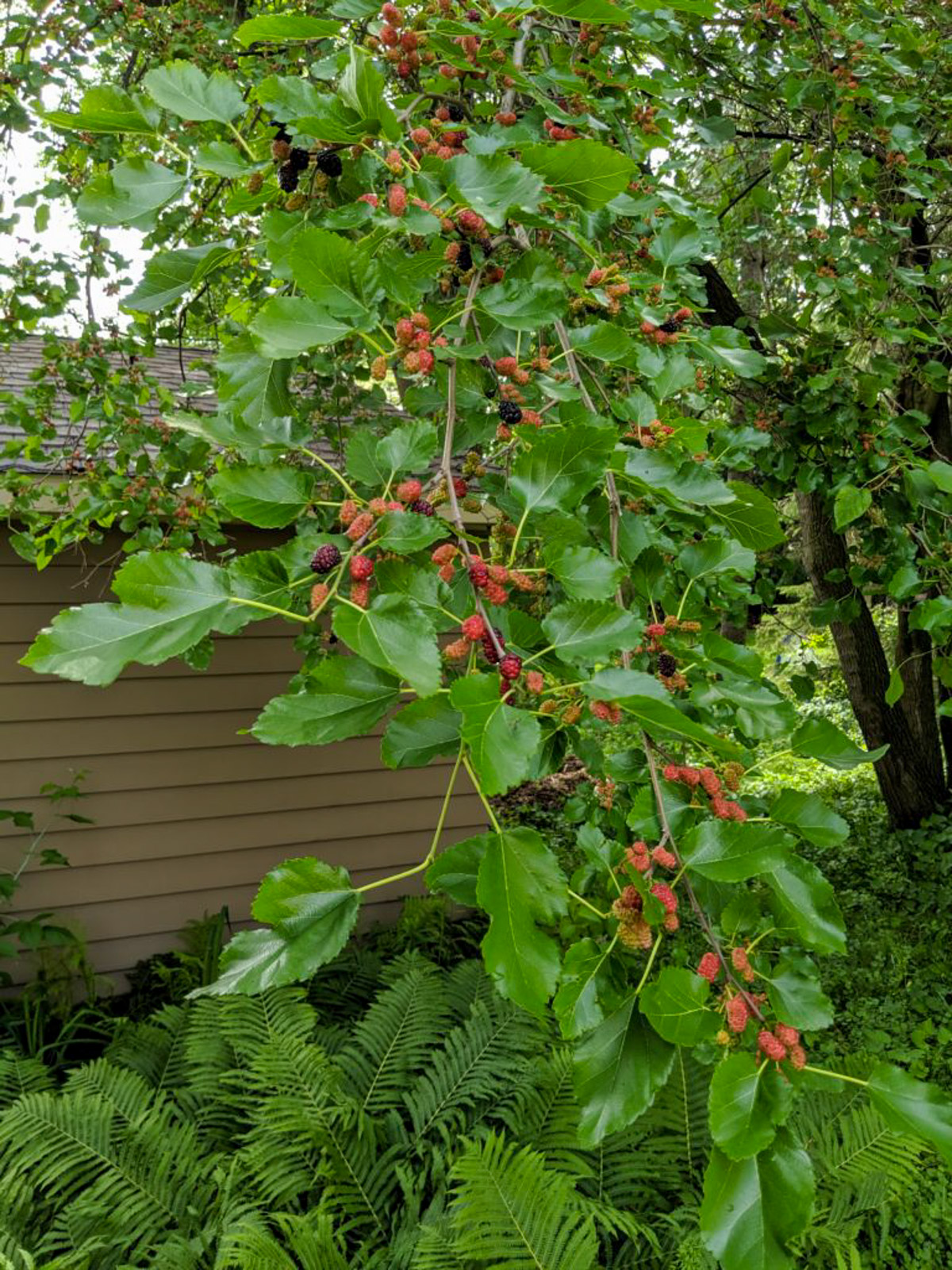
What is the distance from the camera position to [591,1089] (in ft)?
1.85

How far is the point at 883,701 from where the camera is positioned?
4332 mm

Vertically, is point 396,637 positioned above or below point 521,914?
above

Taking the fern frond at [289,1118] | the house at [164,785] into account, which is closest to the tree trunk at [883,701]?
the house at [164,785]

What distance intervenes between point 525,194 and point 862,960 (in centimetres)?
402

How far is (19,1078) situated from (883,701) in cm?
410

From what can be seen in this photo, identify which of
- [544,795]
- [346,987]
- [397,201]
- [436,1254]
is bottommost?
[544,795]

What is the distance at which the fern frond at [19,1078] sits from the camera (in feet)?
8.73

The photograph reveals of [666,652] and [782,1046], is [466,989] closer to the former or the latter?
[666,652]

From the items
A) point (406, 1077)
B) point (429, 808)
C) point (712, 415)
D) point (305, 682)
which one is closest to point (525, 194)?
point (305, 682)

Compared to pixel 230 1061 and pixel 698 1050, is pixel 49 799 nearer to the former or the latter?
pixel 230 1061

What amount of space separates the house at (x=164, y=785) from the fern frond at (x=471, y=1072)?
1.42 metres

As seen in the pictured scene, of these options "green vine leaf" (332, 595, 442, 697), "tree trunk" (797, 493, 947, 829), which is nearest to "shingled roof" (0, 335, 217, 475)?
"green vine leaf" (332, 595, 442, 697)

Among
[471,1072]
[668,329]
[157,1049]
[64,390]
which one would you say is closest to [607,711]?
[668,329]

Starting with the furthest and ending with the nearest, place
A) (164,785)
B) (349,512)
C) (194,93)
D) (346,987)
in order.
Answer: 1. (164,785)
2. (346,987)
3. (194,93)
4. (349,512)
